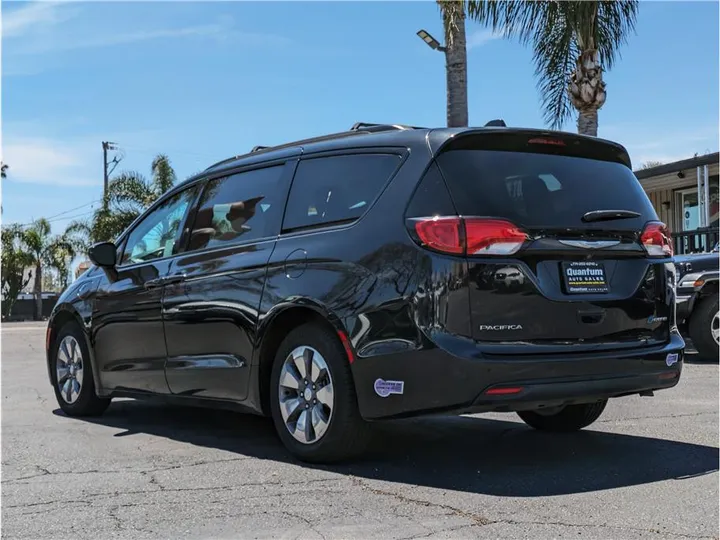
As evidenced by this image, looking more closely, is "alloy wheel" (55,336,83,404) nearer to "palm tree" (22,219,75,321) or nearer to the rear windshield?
the rear windshield

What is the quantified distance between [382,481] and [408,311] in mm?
917

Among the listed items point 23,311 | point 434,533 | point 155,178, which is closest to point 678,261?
point 434,533

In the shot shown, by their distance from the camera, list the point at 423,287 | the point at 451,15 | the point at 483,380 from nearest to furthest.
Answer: the point at 483,380 → the point at 423,287 → the point at 451,15

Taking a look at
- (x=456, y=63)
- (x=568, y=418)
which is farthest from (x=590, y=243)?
(x=456, y=63)

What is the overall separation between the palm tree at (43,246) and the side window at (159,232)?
142 feet

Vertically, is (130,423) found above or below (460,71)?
below

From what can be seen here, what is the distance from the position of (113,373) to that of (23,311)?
4850 centimetres

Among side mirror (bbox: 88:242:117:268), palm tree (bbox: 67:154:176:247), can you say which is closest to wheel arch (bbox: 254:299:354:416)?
side mirror (bbox: 88:242:117:268)

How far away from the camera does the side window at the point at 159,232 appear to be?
6.35m

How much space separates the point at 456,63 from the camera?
14.9 m

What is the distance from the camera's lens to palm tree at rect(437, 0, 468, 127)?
583 inches

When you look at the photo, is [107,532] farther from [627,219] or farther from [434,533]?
[627,219]

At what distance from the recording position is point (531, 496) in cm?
420

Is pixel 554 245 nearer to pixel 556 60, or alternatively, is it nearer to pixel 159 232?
pixel 159 232
